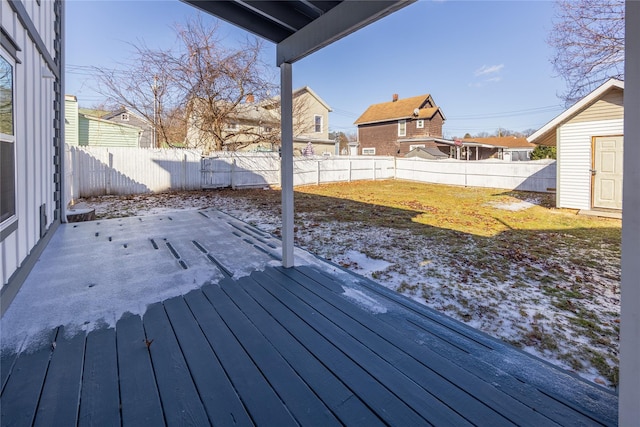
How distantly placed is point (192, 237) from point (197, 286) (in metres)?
1.83

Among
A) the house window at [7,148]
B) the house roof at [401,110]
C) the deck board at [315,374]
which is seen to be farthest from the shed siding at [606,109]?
the house roof at [401,110]

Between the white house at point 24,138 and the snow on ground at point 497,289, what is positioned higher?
the white house at point 24,138

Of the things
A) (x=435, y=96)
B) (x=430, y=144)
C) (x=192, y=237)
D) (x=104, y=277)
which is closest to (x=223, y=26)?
(x=192, y=237)

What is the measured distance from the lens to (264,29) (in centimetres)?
280

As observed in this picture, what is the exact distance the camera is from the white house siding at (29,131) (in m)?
2.51

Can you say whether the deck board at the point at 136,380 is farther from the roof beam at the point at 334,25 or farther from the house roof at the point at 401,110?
the house roof at the point at 401,110

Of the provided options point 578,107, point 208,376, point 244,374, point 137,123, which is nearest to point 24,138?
point 208,376

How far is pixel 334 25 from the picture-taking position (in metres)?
2.26

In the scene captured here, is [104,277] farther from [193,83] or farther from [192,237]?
[193,83]

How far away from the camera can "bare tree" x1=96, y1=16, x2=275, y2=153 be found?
11.8 metres

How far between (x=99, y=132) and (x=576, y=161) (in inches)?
786

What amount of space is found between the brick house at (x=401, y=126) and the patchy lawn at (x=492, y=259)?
16710 mm

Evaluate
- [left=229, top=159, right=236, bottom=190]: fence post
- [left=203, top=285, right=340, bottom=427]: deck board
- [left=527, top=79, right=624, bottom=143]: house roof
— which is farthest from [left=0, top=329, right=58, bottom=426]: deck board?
[left=229, top=159, right=236, bottom=190]: fence post

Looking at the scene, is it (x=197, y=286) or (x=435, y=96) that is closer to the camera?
(x=197, y=286)
